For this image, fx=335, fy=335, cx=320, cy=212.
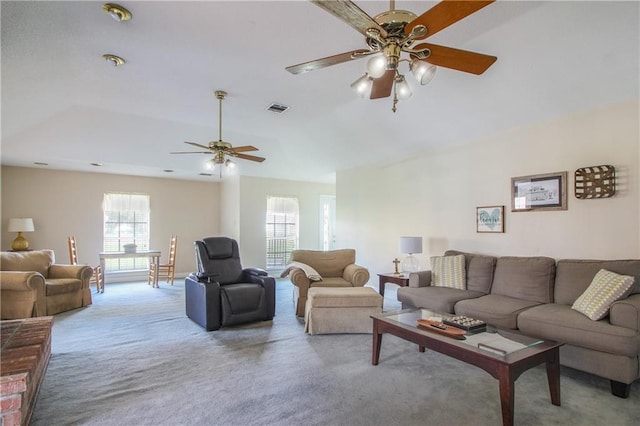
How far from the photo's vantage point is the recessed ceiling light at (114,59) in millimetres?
3133

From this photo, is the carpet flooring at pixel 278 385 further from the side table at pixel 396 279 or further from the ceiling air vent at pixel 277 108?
the ceiling air vent at pixel 277 108

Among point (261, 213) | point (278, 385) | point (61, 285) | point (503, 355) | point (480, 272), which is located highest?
point (261, 213)

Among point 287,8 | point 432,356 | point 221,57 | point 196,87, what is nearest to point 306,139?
point 196,87

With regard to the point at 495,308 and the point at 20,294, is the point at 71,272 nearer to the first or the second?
the point at 20,294

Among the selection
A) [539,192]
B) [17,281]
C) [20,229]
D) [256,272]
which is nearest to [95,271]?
[20,229]

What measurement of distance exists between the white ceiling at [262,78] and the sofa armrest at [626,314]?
199cm

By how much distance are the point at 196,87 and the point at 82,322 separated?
3241mm

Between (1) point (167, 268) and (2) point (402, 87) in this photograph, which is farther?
(1) point (167, 268)

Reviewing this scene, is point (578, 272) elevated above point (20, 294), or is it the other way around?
point (578, 272)

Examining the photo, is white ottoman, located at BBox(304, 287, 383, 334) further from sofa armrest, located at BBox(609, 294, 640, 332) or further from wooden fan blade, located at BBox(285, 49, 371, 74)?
wooden fan blade, located at BBox(285, 49, 371, 74)

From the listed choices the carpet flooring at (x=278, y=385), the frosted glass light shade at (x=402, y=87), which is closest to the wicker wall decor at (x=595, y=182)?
the carpet flooring at (x=278, y=385)

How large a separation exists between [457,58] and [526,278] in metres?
2.59

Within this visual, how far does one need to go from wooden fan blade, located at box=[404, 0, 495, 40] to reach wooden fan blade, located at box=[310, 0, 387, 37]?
0.69ft

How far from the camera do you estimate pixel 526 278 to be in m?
3.57
